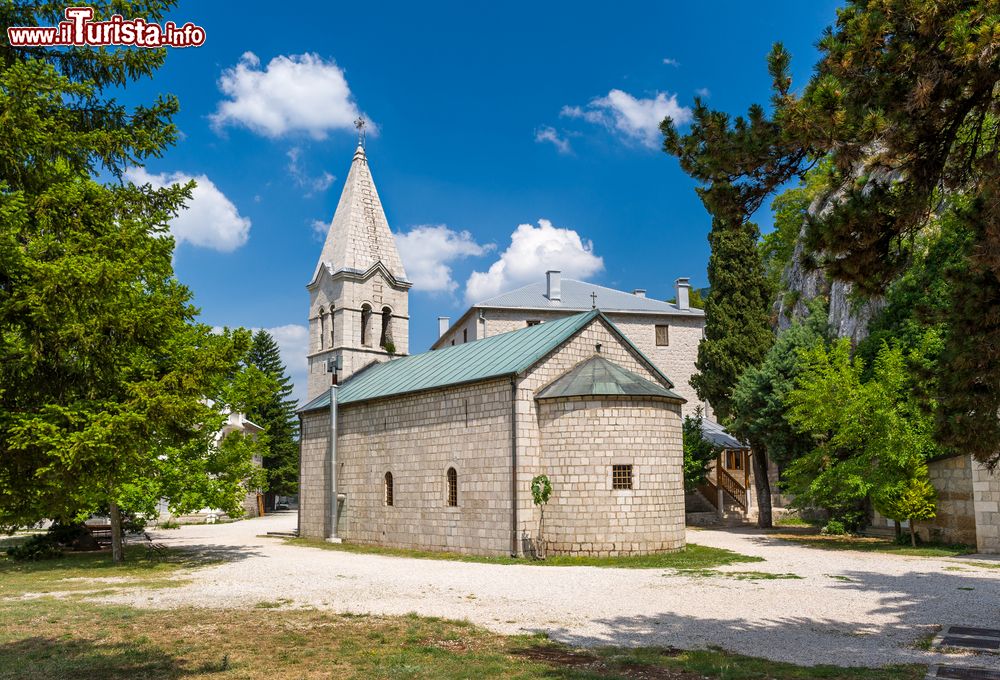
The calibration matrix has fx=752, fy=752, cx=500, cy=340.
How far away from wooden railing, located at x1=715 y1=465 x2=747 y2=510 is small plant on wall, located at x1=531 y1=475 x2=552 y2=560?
628 inches

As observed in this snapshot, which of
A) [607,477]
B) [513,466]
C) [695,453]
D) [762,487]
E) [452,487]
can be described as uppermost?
[695,453]

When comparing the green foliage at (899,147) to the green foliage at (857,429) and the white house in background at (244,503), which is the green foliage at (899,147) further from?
the white house in background at (244,503)

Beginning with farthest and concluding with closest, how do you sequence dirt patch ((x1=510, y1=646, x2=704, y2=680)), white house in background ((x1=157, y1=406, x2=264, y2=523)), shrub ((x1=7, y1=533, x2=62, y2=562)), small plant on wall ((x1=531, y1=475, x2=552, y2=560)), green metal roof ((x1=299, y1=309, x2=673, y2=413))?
white house in background ((x1=157, y1=406, x2=264, y2=523)) < green metal roof ((x1=299, y1=309, x2=673, y2=413)) < shrub ((x1=7, y1=533, x2=62, y2=562)) < small plant on wall ((x1=531, y1=475, x2=552, y2=560)) < dirt patch ((x1=510, y1=646, x2=704, y2=680))

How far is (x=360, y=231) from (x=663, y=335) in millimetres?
20465

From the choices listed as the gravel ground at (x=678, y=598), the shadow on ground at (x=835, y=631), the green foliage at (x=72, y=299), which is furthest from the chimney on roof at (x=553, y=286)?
the green foliage at (x=72, y=299)

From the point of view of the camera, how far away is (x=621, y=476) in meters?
21.2

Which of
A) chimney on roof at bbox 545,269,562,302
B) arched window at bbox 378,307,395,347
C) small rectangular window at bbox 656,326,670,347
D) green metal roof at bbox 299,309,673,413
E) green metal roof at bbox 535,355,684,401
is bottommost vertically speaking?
green metal roof at bbox 535,355,684,401

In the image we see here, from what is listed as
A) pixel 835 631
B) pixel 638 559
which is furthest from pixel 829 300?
pixel 835 631

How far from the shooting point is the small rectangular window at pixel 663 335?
4591 centimetres

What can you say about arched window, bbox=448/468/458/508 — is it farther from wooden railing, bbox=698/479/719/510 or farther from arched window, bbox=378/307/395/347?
wooden railing, bbox=698/479/719/510

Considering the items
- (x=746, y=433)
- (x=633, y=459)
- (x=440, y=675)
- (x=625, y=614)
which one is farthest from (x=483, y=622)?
(x=746, y=433)

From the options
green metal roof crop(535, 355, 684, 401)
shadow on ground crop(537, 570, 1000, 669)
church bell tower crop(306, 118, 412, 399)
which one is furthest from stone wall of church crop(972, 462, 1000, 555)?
church bell tower crop(306, 118, 412, 399)

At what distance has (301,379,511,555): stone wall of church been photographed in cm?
2216

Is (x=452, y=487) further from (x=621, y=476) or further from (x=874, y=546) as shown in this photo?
(x=874, y=546)
